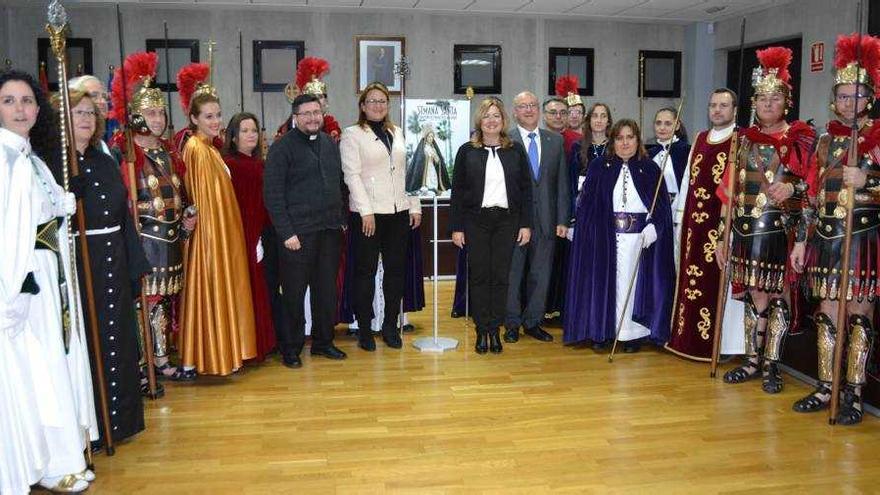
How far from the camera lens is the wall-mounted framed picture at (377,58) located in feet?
28.8

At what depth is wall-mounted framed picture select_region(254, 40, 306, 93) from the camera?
8.57 metres

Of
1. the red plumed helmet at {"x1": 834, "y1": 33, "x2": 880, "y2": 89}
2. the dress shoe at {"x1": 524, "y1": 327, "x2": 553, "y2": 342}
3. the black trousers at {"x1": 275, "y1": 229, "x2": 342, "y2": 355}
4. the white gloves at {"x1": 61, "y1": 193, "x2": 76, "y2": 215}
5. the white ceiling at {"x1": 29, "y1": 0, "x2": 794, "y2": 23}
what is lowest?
the dress shoe at {"x1": 524, "y1": 327, "x2": 553, "y2": 342}

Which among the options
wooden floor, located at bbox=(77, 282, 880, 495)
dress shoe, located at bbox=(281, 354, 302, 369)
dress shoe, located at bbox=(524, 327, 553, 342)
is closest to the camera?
wooden floor, located at bbox=(77, 282, 880, 495)

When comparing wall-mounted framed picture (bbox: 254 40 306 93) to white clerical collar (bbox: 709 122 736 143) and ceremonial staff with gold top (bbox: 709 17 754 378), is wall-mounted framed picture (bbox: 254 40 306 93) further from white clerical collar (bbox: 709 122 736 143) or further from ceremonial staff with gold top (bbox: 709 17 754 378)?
ceremonial staff with gold top (bbox: 709 17 754 378)

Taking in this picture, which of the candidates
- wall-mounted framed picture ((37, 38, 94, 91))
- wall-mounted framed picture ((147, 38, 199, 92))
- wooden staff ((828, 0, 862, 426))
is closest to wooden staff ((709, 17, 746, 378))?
wooden staff ((828, 0, 862, 426))

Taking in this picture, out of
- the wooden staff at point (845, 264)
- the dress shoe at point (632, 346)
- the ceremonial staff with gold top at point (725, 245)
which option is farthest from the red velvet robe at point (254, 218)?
the wooden staff at point (845, 264)

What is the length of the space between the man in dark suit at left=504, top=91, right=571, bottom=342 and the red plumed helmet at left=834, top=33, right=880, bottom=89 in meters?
1.87

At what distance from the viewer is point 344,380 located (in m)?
4.32

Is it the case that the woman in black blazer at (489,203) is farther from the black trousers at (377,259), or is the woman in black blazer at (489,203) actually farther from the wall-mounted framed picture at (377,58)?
the wall-mounted framed picture at (377,58)

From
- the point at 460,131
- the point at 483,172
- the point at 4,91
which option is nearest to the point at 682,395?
the point at 483,172

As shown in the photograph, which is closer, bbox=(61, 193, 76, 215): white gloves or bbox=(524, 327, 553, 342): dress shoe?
bbox=(61, 193, 76, 215): white gloves

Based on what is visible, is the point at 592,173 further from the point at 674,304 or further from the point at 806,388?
the point at 806,388

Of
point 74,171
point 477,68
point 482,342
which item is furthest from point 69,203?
point 477,68

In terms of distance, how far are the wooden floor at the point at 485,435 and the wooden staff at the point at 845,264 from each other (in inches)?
7.3
